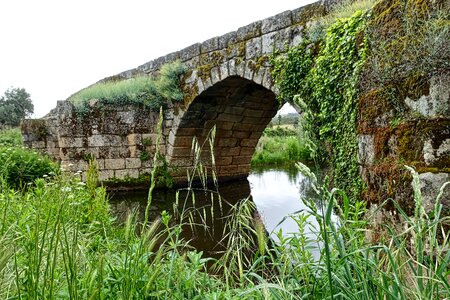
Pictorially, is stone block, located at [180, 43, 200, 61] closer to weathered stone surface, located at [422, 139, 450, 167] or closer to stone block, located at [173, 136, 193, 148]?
stone block, located at [173, 136, 193, 148]

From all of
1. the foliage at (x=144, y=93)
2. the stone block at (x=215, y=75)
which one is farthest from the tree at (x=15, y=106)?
the stone block at (x=215, y=75)

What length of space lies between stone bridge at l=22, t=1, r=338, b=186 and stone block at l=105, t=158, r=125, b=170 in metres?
0.02

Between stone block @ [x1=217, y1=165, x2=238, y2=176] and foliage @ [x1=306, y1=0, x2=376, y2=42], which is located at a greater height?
foliage @ [x1=306, y1=0, x2=376, y2=42]

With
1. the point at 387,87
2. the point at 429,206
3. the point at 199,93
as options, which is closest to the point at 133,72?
the point at 199,93

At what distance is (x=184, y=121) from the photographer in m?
7.11

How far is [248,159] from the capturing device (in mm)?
9031

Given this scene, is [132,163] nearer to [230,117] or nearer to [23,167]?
[230,117]

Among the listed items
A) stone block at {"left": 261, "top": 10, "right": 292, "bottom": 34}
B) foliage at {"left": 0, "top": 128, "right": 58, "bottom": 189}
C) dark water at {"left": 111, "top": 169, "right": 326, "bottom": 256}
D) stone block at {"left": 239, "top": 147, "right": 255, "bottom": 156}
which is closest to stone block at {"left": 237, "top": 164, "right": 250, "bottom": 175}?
dark water at {"left": 111, "top": 169, "right": 326, "bottom": 256}

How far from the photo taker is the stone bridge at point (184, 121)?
616 centimetres

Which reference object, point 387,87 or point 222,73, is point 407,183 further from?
point 222,73

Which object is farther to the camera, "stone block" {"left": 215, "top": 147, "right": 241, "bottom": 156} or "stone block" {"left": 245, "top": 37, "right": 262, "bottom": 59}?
"stone block" {"left": 215, "top": 147, "right": 241, "bottom": 156}

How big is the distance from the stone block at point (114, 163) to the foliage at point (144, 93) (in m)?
1.12

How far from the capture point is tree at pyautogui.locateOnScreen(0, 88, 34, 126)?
25781 millimetres

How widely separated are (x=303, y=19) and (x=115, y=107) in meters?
4.44
